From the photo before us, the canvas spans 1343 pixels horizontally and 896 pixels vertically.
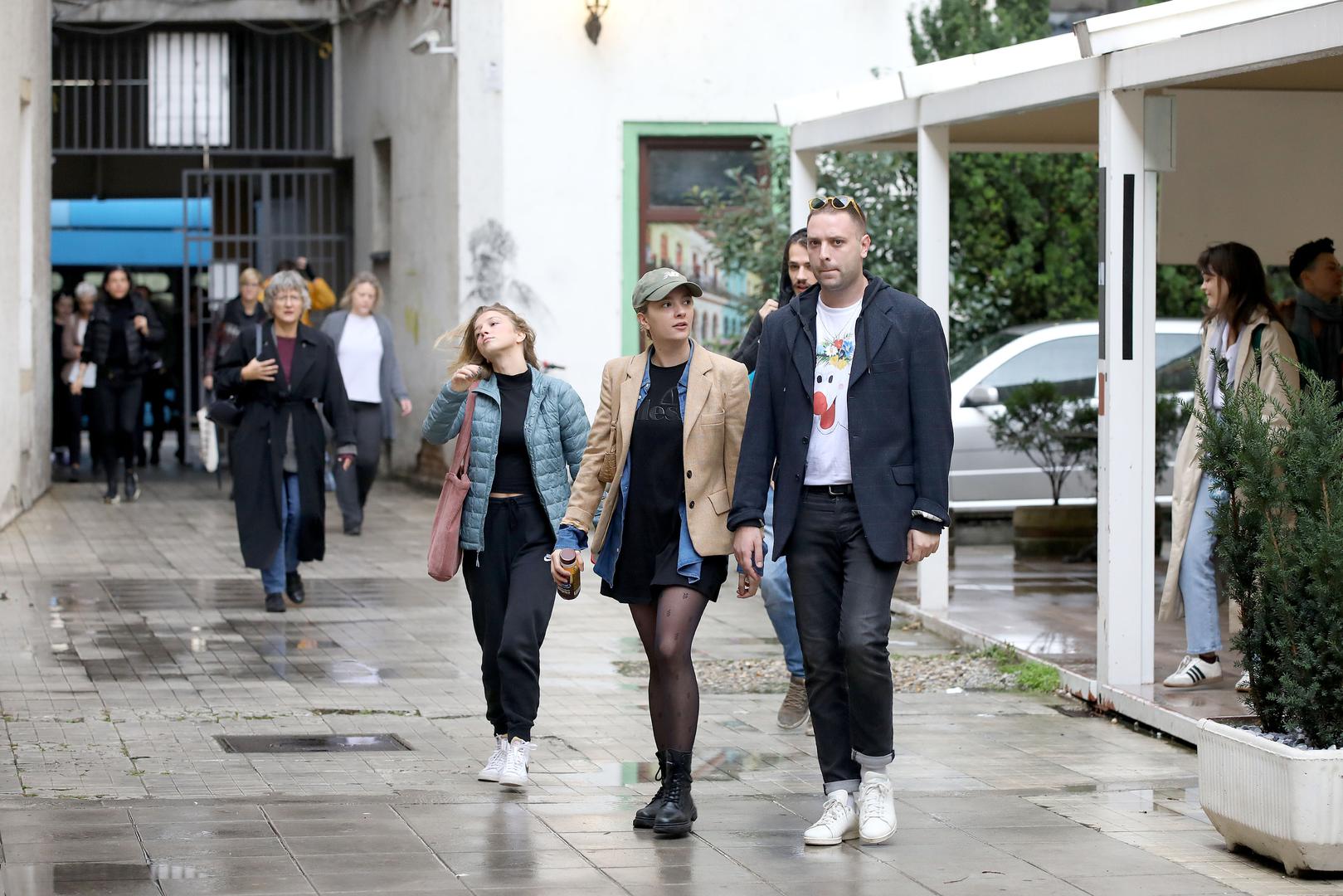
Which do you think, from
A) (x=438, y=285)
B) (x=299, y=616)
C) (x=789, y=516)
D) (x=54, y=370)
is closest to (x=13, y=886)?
(x=789, y=516)

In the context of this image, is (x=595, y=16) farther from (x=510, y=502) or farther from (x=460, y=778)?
(x=460, y=778)

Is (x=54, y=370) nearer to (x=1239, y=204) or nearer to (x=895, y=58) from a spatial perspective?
(x=895, y=58)

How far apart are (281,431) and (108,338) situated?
6.86 meters

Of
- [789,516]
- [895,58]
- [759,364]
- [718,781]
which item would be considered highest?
[895,58]

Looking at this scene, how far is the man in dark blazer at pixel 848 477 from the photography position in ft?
20.9

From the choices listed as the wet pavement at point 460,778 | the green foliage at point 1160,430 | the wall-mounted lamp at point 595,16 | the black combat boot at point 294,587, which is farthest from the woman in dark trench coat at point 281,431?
the wall-mounted lamp at point 595,16

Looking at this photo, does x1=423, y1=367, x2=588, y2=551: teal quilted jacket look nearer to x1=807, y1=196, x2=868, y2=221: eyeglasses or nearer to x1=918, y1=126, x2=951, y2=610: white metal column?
x1=807, y1=196, x2=868, y2=221: eyeglasses

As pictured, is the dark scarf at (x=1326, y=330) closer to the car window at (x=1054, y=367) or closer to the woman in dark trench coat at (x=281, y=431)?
the woman in dark trench coat at (x=281, y=431)

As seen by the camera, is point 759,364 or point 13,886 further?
point 759,364

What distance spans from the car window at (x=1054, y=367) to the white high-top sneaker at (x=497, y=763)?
874cm

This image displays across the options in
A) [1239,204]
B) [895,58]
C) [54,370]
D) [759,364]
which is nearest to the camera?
[759,364]

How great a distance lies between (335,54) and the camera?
23.8 meters

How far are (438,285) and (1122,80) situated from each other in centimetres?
1156

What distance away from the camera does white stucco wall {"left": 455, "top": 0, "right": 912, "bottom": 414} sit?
1881cm
